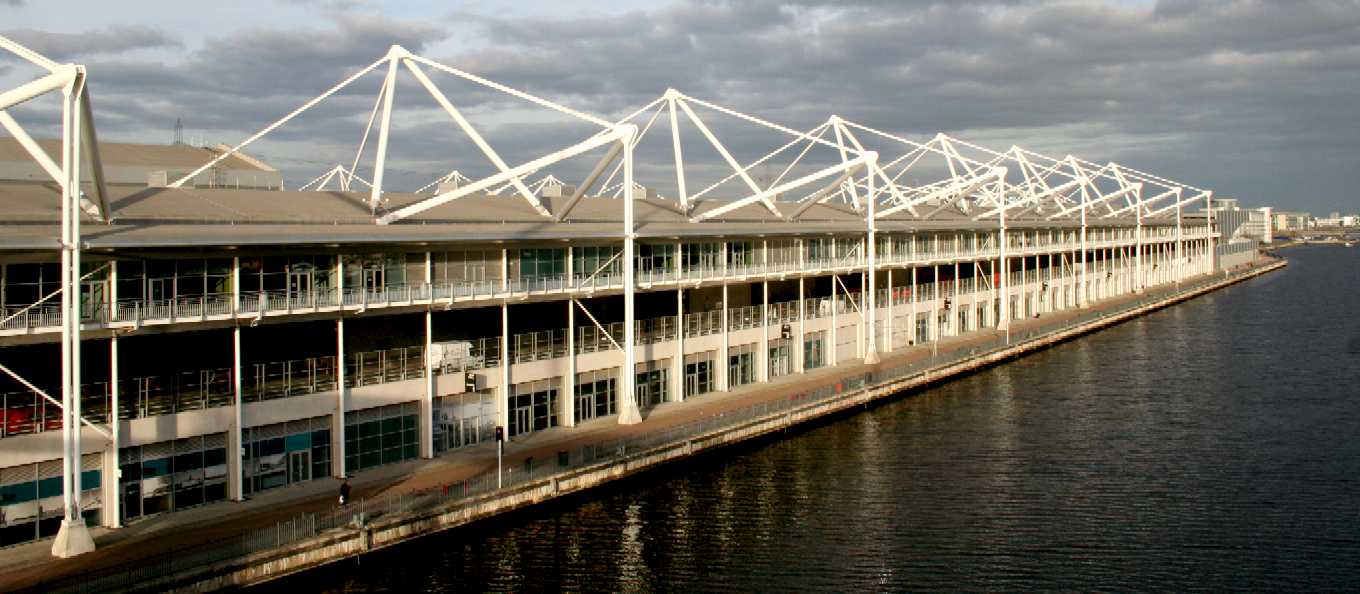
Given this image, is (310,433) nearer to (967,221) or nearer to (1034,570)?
(1034,570)

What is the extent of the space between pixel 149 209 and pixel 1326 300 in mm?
114382

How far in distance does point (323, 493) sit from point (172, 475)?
3983mm

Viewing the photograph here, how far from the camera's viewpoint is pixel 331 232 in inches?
1427

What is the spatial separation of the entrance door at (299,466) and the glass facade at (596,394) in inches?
490

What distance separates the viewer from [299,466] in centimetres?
3484

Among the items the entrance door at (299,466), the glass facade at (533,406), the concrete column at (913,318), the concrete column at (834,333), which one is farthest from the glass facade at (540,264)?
the concrete column at (913,318)

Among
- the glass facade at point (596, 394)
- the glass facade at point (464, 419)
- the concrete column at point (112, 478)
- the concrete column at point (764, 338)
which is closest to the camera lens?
the concrete column at point (112, 478)

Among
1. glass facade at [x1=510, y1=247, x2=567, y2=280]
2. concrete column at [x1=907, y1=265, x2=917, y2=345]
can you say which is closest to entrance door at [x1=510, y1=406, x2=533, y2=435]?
glass facade at [x1=510, y1=247, x2=567, y2=280]

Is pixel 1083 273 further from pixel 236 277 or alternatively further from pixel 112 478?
pixel 112 478

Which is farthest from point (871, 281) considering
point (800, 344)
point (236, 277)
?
point (236, 277)

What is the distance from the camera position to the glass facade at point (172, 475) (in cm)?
3091

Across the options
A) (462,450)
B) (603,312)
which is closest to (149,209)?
(462,450)

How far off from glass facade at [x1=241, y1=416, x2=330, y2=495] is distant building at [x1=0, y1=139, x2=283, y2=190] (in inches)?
730

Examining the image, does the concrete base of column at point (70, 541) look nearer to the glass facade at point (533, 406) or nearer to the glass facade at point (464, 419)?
the glass facade at point (464, 419)
